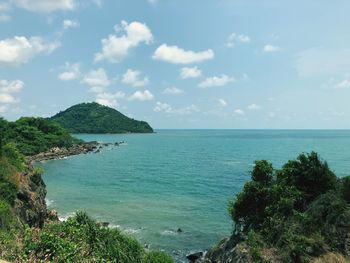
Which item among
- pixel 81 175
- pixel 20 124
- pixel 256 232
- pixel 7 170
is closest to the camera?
pixel 256 232

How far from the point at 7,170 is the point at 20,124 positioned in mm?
89803

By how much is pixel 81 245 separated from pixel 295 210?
17755 millimetres

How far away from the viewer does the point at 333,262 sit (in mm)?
21078

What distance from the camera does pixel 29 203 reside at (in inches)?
1299

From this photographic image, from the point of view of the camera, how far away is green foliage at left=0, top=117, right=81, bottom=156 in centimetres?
10175

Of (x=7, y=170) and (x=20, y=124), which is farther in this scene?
(x=20, y=124)

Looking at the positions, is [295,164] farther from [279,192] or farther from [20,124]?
[20,124]

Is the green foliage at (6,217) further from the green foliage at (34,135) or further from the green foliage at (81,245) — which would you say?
the green foliage at (34,135)

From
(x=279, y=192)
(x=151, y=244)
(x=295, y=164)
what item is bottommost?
(x=151, y=244)

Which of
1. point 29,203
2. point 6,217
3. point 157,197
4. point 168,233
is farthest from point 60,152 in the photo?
point 6,217

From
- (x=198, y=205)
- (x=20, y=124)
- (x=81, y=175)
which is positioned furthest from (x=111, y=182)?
(x=20, y=124)

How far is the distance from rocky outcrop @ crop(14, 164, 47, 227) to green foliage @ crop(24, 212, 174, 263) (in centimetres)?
966

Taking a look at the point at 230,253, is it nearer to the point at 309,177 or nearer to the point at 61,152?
the point at 309,177

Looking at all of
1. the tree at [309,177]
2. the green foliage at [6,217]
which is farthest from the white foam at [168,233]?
the green foliage at [6,217]
